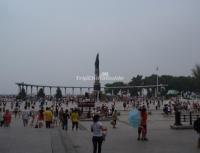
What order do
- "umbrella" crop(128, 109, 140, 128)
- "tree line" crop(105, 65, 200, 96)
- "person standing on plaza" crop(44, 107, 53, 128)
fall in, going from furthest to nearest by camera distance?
"tree line" crop(105, 65, 200, 96) → "person standing on plaza" crop(44, 107, 53, 128) → "umbrella" crop(128, 109, 140, 128)

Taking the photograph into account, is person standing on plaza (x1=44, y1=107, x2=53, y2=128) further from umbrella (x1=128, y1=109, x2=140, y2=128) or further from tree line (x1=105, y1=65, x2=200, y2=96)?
tree line (x1=105, y1=65, x2=200, y2=96)

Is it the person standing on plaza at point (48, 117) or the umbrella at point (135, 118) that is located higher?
the umbrella at point (135, 118)

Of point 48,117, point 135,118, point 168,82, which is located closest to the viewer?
point 135,118


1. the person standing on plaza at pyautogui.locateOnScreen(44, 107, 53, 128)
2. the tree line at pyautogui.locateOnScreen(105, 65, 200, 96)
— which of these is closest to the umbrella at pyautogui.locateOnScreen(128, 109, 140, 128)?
the person standing on plaza at pyautogui.locateOnScreen(44, 107, 53, 128)

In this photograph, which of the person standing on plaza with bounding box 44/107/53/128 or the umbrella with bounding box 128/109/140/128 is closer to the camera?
the umbrella with bounding box 128/109/140/128

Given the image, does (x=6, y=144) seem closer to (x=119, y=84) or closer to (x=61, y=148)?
(x=61, y=148)

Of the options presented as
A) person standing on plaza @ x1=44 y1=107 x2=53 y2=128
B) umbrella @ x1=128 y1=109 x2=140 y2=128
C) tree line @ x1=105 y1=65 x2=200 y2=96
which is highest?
tree line @ x1=105 y1=65 x2=200 y2=96

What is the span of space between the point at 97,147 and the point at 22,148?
3175 millimetres

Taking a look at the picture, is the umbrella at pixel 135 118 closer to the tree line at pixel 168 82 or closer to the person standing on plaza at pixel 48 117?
the person standing on plaza at pixel 48 117

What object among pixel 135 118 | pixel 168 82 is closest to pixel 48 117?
pixel 135 118

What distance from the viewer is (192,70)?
369 ft

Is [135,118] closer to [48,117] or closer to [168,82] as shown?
[48,117]

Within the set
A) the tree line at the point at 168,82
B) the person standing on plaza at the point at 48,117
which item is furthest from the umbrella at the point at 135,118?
the tree line at the point at 168,82

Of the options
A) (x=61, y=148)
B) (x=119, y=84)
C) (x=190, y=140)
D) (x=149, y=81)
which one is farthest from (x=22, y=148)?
(x=119, y=84)
